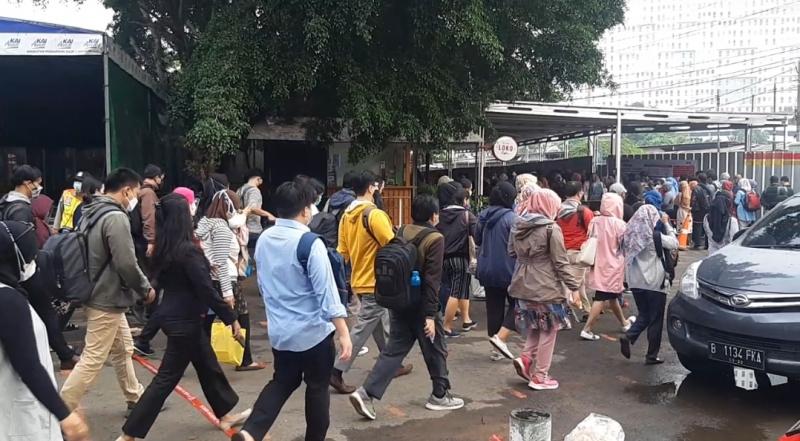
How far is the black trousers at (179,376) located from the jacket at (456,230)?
124 inches

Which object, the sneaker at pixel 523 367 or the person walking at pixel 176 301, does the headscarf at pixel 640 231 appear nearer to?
the sneaker at pixel 523 367

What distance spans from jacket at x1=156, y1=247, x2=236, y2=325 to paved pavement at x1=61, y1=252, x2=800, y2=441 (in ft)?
3.23

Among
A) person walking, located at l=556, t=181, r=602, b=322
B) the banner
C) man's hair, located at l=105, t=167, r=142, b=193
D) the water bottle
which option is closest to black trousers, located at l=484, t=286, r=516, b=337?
person walking, located at l=556, t=181, r=602, b=322

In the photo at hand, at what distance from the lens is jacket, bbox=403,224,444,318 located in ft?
16.7

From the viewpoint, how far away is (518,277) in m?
5.82

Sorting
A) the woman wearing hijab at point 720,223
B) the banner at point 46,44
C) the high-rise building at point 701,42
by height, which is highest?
the high-rise building at point 701,42

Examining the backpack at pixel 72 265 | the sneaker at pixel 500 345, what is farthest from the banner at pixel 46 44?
the sneaker at pixel 500 345

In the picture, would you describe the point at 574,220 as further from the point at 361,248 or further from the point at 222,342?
the point at 222,342

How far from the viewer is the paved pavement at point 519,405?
500 cm

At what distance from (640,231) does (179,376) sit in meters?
4.31

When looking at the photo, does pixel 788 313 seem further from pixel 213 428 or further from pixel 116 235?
pixel 116 235

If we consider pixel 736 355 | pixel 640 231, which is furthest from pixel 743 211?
pixel 736 355

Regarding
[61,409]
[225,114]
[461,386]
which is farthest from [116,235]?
[225,114]

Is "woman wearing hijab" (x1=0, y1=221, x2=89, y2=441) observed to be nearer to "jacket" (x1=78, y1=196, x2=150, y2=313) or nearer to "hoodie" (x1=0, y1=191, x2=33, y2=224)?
"jacket" (x1=78, y1=196, x2=150, y2=313)
